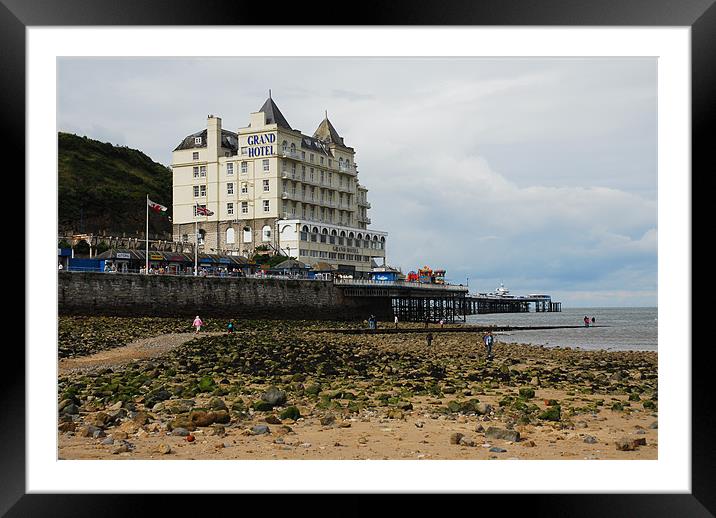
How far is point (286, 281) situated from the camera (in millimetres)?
37875

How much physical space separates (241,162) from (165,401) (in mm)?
42298

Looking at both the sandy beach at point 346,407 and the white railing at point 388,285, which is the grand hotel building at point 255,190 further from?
the sandy beach at point 346,407

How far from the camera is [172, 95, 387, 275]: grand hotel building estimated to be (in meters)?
50.1

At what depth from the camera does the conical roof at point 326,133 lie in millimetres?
59000

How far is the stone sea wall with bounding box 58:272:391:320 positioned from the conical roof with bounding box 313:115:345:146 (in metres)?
19.4

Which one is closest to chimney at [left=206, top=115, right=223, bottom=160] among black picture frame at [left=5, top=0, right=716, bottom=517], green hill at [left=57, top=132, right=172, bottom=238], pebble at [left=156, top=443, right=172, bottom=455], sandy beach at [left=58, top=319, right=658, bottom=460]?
green hill at [left=57, top=132, right=172, bottom=238]

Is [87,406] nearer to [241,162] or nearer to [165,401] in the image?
[165,401]

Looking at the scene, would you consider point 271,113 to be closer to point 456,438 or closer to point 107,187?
point 107,187
